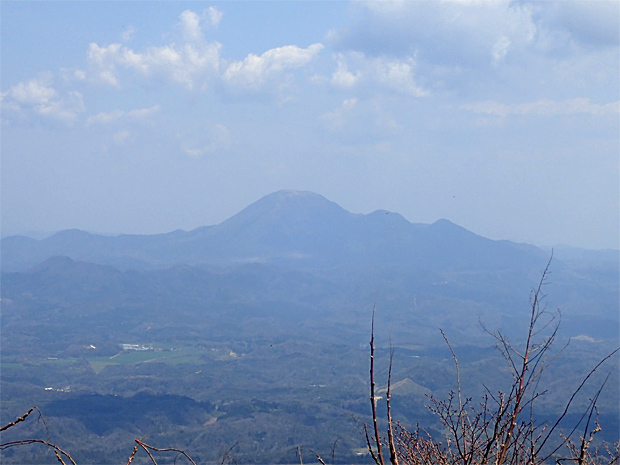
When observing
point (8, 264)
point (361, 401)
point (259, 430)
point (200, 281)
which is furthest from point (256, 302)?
point (8, 264)

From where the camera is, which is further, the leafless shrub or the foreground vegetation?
the foreground vegetation

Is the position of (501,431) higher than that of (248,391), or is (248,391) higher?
(501,431)

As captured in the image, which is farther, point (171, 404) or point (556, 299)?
point (556, 299)

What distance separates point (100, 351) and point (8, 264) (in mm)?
121821

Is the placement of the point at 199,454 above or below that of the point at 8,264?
below

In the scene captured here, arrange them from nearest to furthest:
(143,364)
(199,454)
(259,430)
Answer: (199,454) < (259,430) < (143,364)

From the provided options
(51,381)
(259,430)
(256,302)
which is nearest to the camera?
(259,430)

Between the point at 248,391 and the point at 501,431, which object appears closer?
the point at 501,431

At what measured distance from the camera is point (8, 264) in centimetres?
18762

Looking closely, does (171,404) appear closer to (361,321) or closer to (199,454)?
(199,454)

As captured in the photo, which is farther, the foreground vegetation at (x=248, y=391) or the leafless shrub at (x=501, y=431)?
the foreground vegetation at (x=248, y=391)

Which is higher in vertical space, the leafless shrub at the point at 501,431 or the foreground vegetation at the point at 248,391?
the leafless shrub at the point at 501,431

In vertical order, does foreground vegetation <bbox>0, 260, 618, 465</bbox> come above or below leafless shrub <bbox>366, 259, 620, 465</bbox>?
below

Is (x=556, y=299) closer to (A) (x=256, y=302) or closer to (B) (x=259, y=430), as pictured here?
(A) (x=256, y=302)
